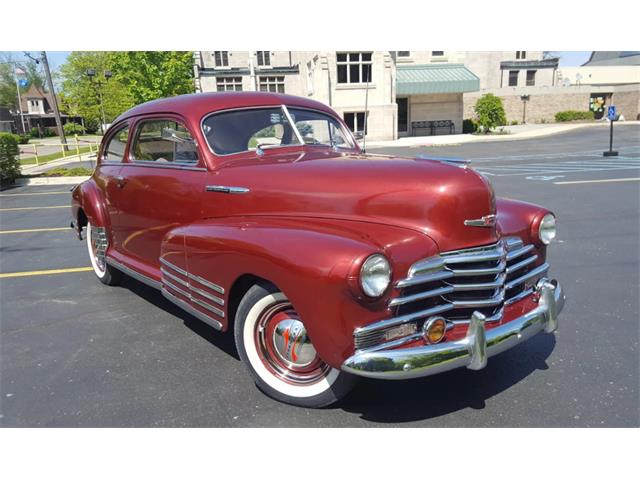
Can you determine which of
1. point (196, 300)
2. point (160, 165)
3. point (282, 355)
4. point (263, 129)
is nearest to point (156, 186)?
point (160, 165)

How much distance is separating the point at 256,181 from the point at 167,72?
1102 inches

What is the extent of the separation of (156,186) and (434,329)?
2538 millimetres

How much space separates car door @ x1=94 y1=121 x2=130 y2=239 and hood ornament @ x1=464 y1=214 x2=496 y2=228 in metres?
3.28

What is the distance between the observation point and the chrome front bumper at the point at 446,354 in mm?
2268

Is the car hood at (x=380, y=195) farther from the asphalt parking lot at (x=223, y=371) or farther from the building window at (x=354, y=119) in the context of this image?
the building window at (x=354, y=119)

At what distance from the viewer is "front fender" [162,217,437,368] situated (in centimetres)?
231

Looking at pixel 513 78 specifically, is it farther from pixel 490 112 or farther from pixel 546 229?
pixel 546 229

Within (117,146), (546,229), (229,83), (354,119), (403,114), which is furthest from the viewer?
(229,83)

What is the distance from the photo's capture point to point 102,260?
16.6ft

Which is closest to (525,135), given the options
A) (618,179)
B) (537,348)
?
(618,179)

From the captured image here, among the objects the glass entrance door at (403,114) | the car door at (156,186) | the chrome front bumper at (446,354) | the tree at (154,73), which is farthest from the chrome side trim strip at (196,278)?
the glass entrance door at (403,114)

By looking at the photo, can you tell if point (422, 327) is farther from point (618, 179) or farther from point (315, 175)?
point (618, 179)

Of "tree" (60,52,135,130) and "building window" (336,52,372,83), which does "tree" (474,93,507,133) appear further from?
"tree" (60,52,135,130)

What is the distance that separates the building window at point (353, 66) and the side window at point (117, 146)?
28.2 metres
